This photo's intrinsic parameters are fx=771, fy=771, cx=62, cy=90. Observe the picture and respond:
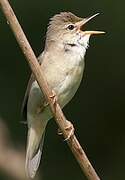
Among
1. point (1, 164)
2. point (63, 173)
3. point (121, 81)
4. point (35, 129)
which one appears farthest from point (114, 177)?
point (35, 129)

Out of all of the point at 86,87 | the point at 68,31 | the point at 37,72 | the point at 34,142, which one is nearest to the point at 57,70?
the point at 68,31

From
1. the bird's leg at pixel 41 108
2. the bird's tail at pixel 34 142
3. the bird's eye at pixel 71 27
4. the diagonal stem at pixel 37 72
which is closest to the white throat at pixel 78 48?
the bird's eye at pixel 71 27

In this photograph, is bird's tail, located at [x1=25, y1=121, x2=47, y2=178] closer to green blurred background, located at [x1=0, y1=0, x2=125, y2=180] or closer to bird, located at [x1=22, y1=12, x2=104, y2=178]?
bird, located at [x1=22, y1=12, x2=104, y2=178]

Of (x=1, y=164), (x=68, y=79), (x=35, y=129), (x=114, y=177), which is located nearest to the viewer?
(x=68, y=79)

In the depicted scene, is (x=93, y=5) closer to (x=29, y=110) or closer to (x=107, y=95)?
(x=107, y=95)

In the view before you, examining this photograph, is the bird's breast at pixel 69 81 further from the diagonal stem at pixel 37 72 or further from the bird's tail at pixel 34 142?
the diagonal stem at pixel 37 72

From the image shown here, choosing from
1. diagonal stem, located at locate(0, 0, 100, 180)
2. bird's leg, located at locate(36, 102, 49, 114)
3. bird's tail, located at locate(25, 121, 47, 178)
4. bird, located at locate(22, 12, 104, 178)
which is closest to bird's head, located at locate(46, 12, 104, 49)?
bird, located at locate(22, 12, 104, 178)
